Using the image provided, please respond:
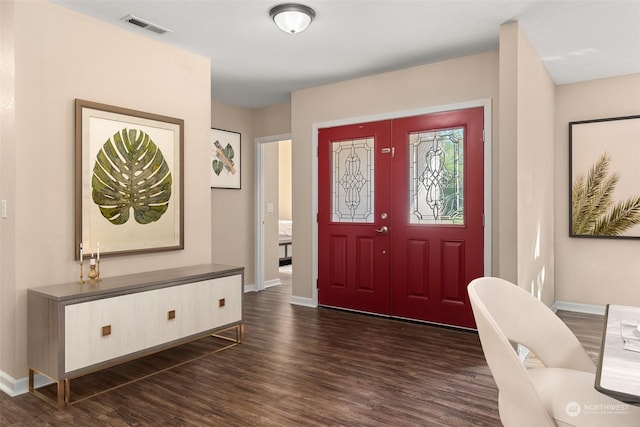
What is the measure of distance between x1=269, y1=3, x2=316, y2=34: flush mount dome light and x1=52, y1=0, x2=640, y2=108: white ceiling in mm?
53

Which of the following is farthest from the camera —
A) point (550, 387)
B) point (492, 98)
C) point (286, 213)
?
point (286, 213)

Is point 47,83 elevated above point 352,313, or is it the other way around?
point 47,83

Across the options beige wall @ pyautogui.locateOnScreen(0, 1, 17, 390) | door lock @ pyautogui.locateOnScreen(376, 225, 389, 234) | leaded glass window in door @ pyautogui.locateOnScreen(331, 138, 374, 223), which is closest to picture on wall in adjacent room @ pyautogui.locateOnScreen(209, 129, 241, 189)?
leaded glass window in door @ pyautogui.locateOnScreen(331, 138, 374, 223)

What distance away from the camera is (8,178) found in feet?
8.90

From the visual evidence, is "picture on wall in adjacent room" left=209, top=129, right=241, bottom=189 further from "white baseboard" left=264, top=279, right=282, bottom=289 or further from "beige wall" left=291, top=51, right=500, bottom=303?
"white baseboard" left=264, top=279, right=282, bottom=289

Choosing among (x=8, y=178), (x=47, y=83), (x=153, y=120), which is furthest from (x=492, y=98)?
(x=8, y=178)

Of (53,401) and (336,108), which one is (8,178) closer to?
(53,401)

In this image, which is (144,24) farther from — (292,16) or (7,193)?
(7,193)

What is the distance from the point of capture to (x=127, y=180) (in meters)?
3.25

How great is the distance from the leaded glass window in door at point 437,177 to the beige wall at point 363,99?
32 cm

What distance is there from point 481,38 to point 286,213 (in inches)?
270

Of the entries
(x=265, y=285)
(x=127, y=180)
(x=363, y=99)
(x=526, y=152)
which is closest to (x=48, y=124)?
(x=127, y=180)

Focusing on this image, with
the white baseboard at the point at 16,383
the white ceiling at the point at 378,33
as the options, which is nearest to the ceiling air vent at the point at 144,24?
the white ceiling at the point at 378,33

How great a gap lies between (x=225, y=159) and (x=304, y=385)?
3.45m
